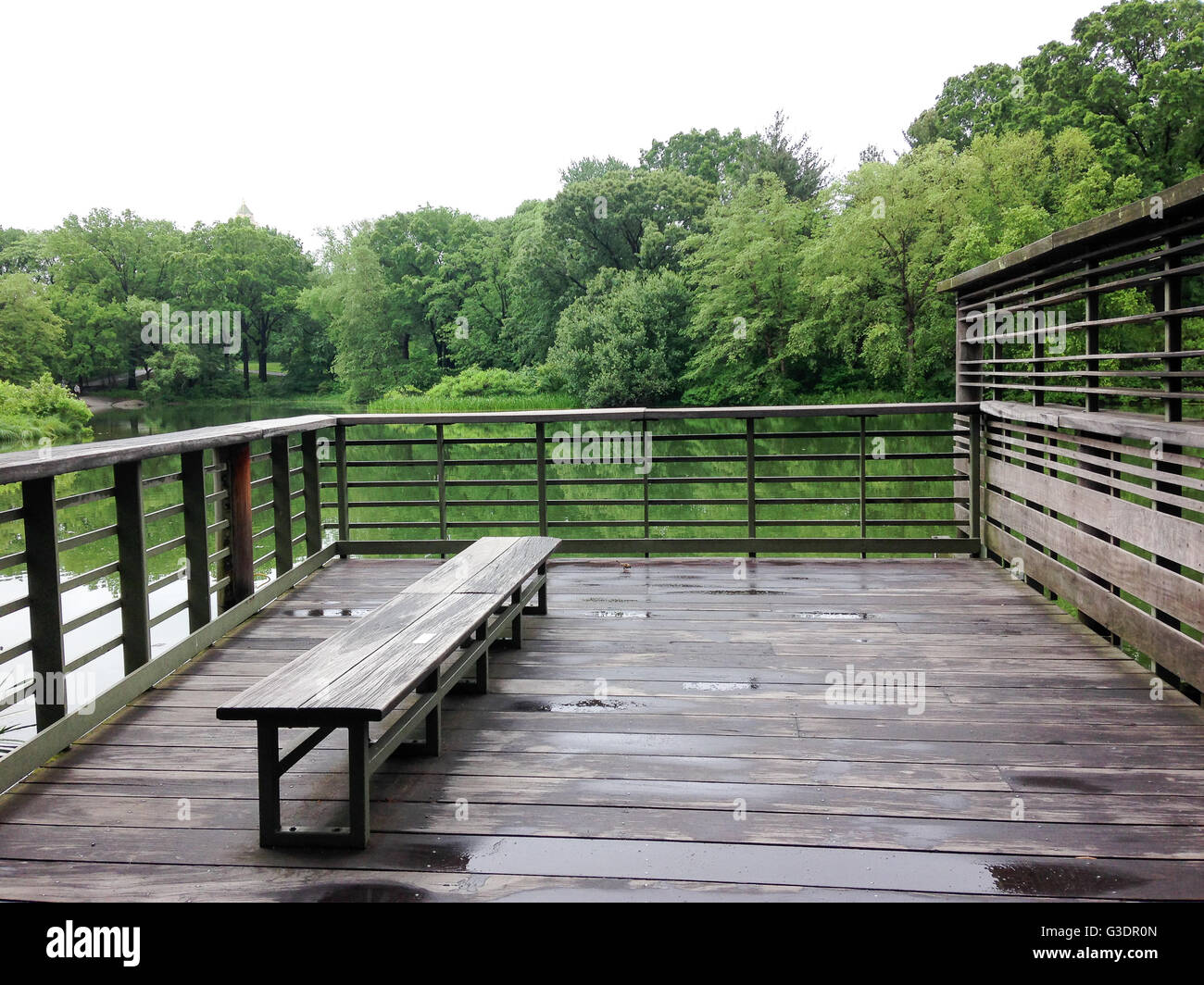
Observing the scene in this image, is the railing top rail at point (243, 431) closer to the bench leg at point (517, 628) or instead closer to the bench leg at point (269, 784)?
the bench leg at point (269, 784)

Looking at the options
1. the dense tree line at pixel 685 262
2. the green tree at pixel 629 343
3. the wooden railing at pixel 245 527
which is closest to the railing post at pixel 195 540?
the wooden railing at pixel 245 527

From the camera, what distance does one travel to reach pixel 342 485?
6855 mm

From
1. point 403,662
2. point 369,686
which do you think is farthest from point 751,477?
point 369,686

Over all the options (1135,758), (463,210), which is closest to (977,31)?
(463,210)

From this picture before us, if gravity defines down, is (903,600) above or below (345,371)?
below

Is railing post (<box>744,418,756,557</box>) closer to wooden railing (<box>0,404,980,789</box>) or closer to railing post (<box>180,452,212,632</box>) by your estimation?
wooden railing (<box>0,404,980,789</box>)

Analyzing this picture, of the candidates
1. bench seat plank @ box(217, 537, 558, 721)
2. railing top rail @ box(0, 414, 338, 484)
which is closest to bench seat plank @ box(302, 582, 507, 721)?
bench seat plank @ box(217, 537, 558, 721)

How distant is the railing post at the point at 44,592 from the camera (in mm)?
3197

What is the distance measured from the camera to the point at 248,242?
45438 mm

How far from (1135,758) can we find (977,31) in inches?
1395

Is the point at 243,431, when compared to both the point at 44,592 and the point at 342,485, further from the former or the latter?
the point at 342,485
